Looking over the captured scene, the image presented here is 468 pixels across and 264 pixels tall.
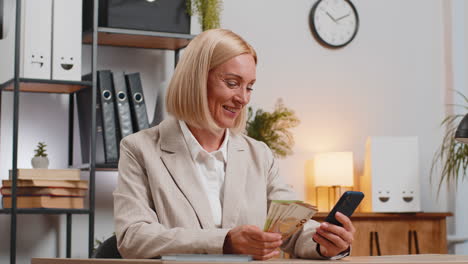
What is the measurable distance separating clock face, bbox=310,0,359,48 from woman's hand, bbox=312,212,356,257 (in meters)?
2.61

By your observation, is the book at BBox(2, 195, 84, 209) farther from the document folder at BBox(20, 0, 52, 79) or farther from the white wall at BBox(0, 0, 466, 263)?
the document folder at BBox(20, 0, 52, 79)

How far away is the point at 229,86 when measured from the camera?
216 centimetres

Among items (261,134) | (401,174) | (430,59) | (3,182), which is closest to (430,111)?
(430,59)

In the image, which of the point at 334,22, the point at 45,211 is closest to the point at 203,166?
the point at 45,211

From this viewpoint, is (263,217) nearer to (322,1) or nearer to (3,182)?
(3,182)

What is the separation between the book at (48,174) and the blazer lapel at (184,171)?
1.34 meters

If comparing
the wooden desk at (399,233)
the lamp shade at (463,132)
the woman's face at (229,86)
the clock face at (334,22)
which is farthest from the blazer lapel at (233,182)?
the clock face at (334,22)

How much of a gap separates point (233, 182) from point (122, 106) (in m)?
1.49

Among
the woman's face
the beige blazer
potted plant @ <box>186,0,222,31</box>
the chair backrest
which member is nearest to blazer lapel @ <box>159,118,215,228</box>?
the beige blazer

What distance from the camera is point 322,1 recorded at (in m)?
4.44

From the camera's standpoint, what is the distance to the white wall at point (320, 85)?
12.2 ft

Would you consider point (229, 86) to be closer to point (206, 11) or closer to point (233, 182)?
point (233, 182)

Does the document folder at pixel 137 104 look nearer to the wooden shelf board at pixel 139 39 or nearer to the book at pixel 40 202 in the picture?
the wooden shelf board at pixel 139 39

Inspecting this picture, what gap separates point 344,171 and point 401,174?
321 millimetres
